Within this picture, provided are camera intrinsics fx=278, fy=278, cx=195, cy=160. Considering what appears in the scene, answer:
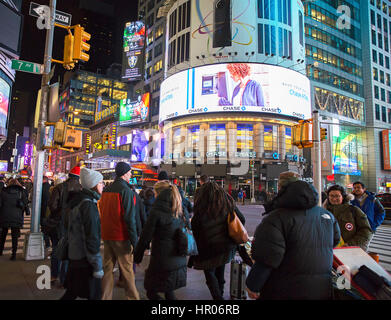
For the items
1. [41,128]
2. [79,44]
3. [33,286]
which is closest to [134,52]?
[79,44]

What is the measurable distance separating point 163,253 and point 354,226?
3.34 meters

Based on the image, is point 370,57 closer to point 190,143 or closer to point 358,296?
point 190,143

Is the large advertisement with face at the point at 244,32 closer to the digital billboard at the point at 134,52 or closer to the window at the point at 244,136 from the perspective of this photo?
the window at the point at 244,136

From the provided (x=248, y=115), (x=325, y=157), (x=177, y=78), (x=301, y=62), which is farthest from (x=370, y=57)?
(x=325, y=157)

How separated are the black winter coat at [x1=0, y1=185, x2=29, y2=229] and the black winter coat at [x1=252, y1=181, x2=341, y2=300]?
7490 millimetres

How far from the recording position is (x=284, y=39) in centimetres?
4528

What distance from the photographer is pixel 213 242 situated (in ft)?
14.2

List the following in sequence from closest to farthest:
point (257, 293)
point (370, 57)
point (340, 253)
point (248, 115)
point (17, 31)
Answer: point (257, 293), point (340, 253), point (17, 31), point (248, 115), point (370, 57)

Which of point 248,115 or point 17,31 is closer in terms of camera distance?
point 17,31

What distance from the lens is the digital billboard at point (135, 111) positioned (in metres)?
57.6

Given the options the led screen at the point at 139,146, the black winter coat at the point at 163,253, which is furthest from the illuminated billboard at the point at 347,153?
the black winter coat at the point at 163,253

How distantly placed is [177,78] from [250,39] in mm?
13194

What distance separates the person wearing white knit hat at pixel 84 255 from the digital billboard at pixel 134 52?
55.3 metres

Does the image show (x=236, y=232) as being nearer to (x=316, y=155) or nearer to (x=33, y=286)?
(x=33, y=286)
